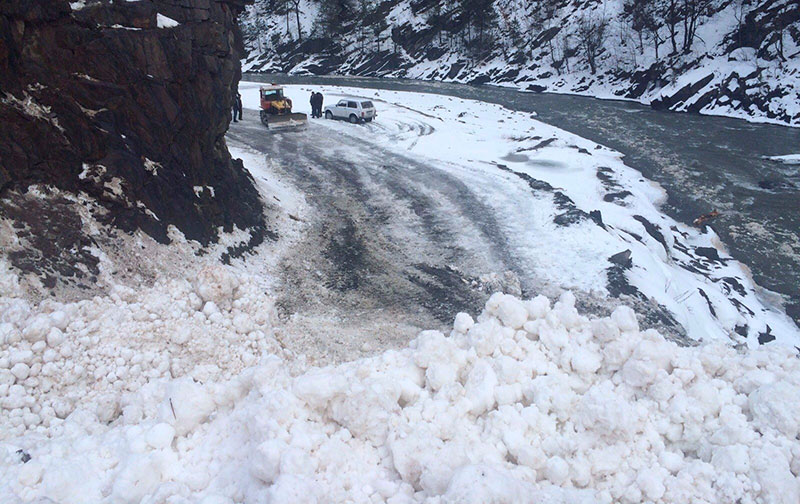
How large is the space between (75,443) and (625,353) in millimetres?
5382

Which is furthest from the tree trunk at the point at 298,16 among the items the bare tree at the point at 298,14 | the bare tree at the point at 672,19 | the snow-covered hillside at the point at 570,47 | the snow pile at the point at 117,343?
the snow pile at the point at 117,343

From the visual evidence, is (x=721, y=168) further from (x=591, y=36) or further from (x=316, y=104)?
(x=591, y=36)

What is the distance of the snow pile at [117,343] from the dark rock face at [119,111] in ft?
4.89

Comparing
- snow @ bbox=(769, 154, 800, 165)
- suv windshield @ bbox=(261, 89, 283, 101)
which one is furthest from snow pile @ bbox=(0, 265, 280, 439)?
snow @ bbox=(769, 154, 800, 165)

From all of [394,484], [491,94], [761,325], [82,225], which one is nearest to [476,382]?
[394,484]

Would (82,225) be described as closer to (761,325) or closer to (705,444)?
(705,444)

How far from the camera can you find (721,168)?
2584cm

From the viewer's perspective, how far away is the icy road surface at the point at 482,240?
11273 millimetres

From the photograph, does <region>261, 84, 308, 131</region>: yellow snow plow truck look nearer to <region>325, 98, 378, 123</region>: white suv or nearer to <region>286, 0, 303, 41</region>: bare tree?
<region>325, 98, 378, 123</region>: white suv

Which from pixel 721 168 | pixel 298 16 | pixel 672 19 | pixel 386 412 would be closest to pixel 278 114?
pixel 721 168

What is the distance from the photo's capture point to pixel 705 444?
4641 millimetres

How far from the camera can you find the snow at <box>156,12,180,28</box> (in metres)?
10.2

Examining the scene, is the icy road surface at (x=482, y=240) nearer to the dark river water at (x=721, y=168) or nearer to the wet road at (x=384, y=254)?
the wet road at (x=384, y=254)

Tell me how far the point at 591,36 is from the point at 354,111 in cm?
3746
